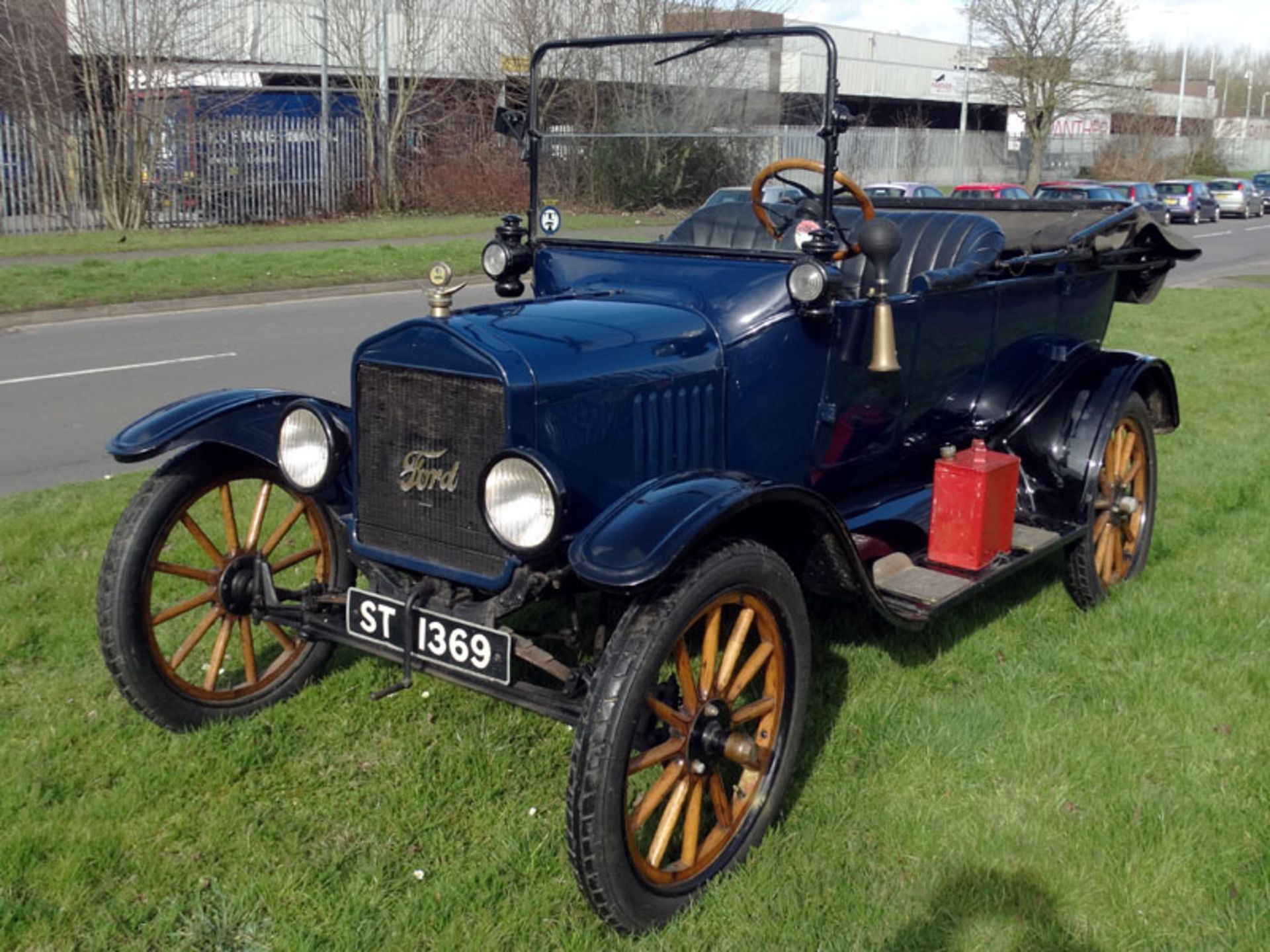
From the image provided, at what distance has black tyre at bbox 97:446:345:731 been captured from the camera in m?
3.52

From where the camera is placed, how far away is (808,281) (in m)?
3.61

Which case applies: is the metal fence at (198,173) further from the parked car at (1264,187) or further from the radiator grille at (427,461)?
the parked car at (1264,187)

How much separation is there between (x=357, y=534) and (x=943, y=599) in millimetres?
1762

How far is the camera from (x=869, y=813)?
10.8ft

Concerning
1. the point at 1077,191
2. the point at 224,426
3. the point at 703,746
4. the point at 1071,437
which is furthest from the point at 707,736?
the point at 1077,191

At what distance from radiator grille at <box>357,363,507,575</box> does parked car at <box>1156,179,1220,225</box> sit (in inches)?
1299

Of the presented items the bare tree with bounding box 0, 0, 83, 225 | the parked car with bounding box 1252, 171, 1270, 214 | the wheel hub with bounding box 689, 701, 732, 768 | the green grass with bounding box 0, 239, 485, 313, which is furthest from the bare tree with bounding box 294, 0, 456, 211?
the parked car with bounding box 1252, 171, 1270, 214

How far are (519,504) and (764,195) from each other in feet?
5.57

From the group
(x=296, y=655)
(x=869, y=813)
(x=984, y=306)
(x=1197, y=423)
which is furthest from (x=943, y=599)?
(x=1197, y=423)

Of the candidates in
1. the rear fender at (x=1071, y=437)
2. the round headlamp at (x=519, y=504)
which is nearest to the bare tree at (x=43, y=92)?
the rear fender at (x=1071, y=437)

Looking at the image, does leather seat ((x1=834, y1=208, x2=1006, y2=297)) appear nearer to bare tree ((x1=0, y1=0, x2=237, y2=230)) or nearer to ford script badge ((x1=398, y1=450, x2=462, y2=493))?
ford script badge ((x1=398, y1=450, x2=462, y2=493))

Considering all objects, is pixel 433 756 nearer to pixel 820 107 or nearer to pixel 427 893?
pixel 427 893

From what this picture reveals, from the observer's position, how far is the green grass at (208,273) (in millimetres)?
12961

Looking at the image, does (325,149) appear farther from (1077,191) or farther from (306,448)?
(306,448)
